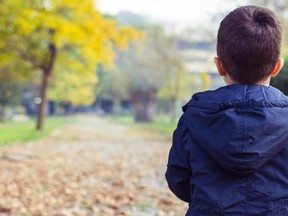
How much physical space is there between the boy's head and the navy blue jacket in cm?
6

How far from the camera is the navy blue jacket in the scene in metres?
1.51

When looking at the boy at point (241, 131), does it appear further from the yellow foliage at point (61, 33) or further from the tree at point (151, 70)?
the tree at point (151, 70)

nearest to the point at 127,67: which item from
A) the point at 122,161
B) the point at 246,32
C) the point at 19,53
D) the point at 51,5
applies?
the point at 19,53

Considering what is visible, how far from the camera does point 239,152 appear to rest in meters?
1.50

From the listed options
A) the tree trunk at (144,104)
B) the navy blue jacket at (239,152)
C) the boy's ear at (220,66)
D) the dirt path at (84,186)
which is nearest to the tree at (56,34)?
the dirt path at (84,186)

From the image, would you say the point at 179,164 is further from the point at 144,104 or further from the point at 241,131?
the point at 144,104

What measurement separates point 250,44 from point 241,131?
301 mm

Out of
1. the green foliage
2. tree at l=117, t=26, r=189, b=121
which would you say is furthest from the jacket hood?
tree at l=117, t=26, r=189, b=121

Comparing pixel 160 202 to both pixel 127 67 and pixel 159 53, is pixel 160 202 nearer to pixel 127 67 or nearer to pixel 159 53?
pixel 159 53

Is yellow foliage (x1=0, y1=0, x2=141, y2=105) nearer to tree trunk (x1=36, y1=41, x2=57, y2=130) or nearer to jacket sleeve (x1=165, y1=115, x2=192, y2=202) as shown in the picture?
tree trunk (x1=36, y1=41, x2=57, y2=130)

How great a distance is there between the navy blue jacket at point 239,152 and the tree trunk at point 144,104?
1445 inches

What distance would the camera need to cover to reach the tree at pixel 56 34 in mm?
14773

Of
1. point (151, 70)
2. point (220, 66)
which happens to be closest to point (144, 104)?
point (151, 70)

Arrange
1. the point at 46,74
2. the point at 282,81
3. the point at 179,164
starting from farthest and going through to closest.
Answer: the point at 46,74 < the point at 282,81 < the point at 179,164
